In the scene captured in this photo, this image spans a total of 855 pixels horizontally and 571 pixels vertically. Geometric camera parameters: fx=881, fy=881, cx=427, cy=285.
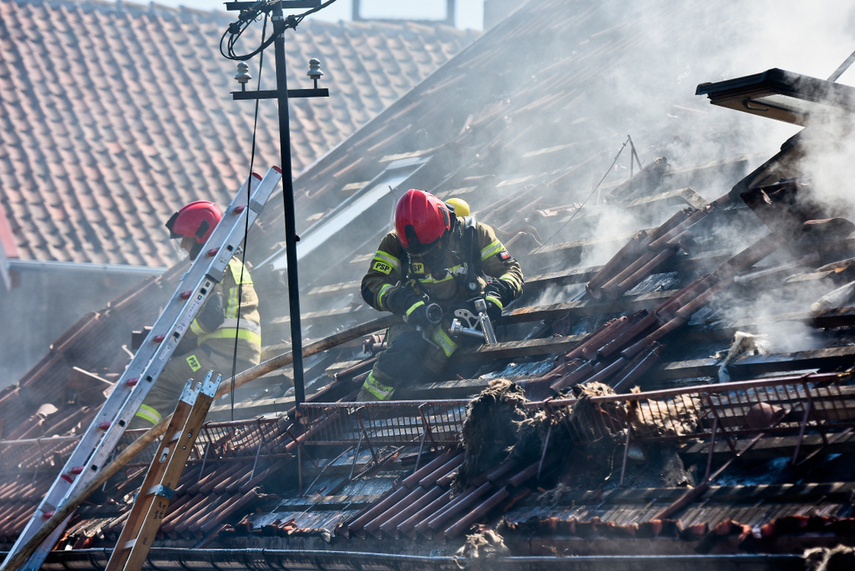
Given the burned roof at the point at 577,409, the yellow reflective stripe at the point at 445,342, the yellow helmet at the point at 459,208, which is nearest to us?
the burned roof at the point at 577,409

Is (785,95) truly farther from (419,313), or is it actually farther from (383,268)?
(383,268)

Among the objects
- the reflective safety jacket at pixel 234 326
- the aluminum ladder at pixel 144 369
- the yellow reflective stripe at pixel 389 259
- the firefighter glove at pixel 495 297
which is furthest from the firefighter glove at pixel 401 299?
the reflective safety jacket at pixel 234 326

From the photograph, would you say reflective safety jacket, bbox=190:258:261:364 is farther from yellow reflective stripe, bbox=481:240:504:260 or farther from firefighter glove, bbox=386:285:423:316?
yellow reflective stripe, bbox=481:240:504:260

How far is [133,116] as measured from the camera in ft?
51.4

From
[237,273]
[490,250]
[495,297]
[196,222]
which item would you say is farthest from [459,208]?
[196,222]

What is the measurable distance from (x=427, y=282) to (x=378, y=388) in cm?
91

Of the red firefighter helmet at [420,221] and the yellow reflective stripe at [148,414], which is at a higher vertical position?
the red firefighter helmet at [420,221]

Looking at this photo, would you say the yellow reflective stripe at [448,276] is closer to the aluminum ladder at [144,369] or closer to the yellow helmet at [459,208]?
the yellow helmet at [459,208]

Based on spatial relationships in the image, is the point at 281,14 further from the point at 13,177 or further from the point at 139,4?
the point at 139,4

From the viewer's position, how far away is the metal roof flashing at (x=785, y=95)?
468 centimetres

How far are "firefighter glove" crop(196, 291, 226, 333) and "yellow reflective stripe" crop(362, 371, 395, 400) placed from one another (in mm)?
1801

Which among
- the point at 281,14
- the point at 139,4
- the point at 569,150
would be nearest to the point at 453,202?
the point at 281,14

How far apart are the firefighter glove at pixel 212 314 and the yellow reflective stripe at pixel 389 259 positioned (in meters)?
1.66

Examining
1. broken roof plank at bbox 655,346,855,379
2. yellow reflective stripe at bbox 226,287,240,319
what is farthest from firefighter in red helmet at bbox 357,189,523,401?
broken roof plank at bbox 655,346,855,379
